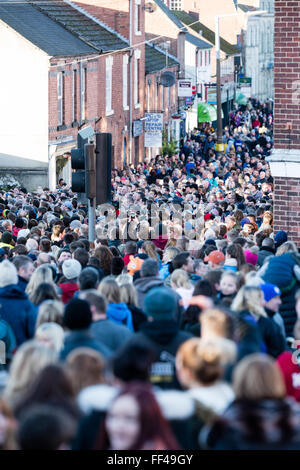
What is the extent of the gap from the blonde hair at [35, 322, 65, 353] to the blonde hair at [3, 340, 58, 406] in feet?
3.13

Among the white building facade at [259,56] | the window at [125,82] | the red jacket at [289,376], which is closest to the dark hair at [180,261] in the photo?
the red jacket at [289,376]

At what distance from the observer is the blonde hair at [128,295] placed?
8898 millimetres

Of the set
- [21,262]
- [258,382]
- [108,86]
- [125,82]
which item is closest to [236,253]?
[21,262]

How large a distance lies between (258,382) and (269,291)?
12.1 ft

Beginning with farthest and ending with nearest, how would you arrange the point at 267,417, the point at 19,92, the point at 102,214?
the point at 19,92 < the point at 102,214 < the point at 267,417

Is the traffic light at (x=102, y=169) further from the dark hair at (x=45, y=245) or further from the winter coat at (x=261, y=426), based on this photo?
the winter coat at (x=261, y=426)

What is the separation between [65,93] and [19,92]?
2.36m

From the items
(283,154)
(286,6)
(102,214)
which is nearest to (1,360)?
(283,154)

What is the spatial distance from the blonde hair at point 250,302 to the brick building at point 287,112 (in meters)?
6.44

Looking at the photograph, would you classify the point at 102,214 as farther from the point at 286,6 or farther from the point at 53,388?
the point at 53,388

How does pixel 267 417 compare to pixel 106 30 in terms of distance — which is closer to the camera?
pixel 267 417

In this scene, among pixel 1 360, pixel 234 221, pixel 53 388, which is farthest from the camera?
pixel 234 221

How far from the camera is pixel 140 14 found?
44.0 meters

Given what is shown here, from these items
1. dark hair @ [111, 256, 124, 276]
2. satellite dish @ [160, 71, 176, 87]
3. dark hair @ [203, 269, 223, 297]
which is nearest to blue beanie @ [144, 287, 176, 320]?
dark hair @ [203, 269, 223, 297]
